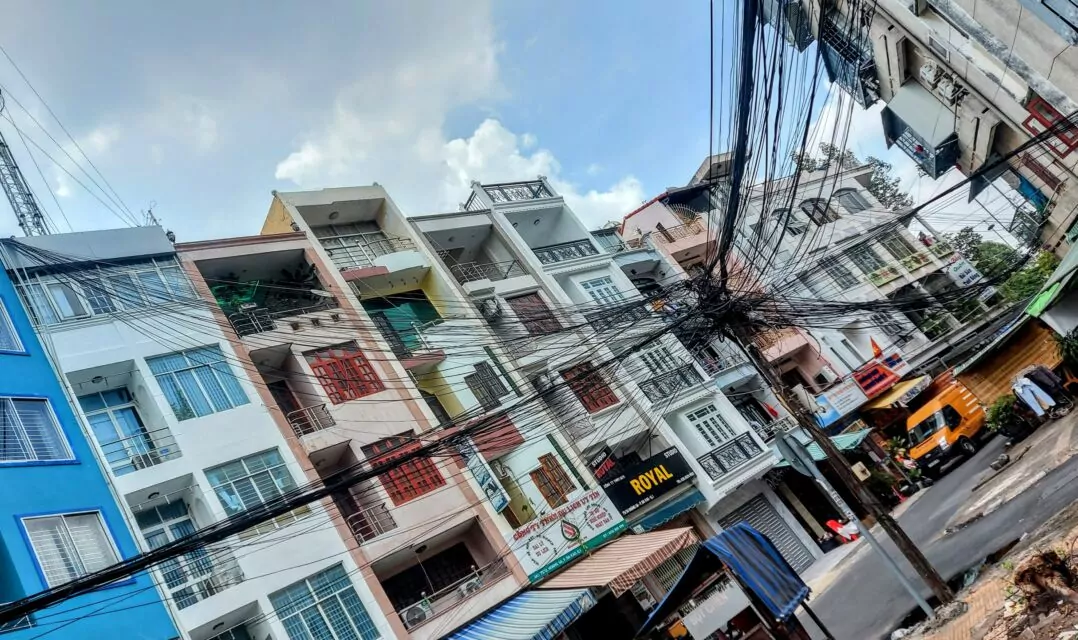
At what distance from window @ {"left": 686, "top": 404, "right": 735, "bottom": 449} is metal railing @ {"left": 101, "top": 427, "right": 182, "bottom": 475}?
658 inches

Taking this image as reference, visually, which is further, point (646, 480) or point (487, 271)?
point (487, 271)

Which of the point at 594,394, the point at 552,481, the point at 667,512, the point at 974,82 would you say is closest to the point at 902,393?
the point at 667,512

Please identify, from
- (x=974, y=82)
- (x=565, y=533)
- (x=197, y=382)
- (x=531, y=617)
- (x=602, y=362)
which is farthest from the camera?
(x=602, y=362)

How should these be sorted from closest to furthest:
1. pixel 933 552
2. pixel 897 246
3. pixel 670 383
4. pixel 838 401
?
pixel 933 552, pixel 670 383, pixel 838 401, pixel 897 246

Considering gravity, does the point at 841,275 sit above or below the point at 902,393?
above

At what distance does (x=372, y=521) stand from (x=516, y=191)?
1562cm

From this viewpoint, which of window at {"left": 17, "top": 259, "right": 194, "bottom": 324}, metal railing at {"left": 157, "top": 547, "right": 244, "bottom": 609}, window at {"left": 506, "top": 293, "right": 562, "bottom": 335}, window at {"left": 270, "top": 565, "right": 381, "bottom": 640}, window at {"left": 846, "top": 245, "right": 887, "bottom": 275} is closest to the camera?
metal railing at {"left": 157, "top": 547, "right": 244, "bottom": 609}

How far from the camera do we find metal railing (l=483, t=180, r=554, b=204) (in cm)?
2806

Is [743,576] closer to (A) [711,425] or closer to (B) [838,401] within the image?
(A) [711,425]

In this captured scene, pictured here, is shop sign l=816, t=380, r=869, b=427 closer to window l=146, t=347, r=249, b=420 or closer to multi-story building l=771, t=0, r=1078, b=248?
multi-story building l=771, t=0, r=1078, b=248

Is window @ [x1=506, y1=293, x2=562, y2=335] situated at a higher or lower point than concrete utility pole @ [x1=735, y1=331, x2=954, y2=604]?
higher

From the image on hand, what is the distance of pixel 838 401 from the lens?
28.9 metres

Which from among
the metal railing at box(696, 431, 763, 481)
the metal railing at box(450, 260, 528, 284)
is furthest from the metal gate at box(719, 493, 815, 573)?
the metal railing at box(450, 260, 528, 284)

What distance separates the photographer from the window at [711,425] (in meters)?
25.2
